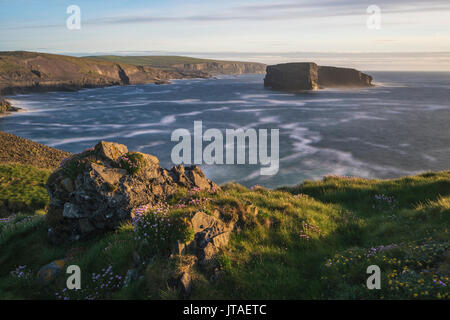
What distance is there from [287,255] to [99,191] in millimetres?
7195

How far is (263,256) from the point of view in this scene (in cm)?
843

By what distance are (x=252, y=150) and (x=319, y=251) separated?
4334 cm

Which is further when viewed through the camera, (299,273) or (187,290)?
(299,273)

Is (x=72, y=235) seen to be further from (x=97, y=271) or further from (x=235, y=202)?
(x=235, y=202)

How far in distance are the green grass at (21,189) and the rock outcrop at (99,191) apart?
43.1 feet

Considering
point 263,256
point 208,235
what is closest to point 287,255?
point 263,256

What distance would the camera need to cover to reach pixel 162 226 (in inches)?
344

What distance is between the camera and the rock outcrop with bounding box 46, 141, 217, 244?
11117 mm

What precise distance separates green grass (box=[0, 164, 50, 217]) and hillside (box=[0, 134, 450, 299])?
34.2ft

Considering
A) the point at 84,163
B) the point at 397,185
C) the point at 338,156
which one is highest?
the point at 84,163

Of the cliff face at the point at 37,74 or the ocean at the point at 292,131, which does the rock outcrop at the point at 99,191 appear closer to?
the ocean at the point at 292,131

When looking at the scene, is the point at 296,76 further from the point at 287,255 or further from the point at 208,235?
the point at 208,235
